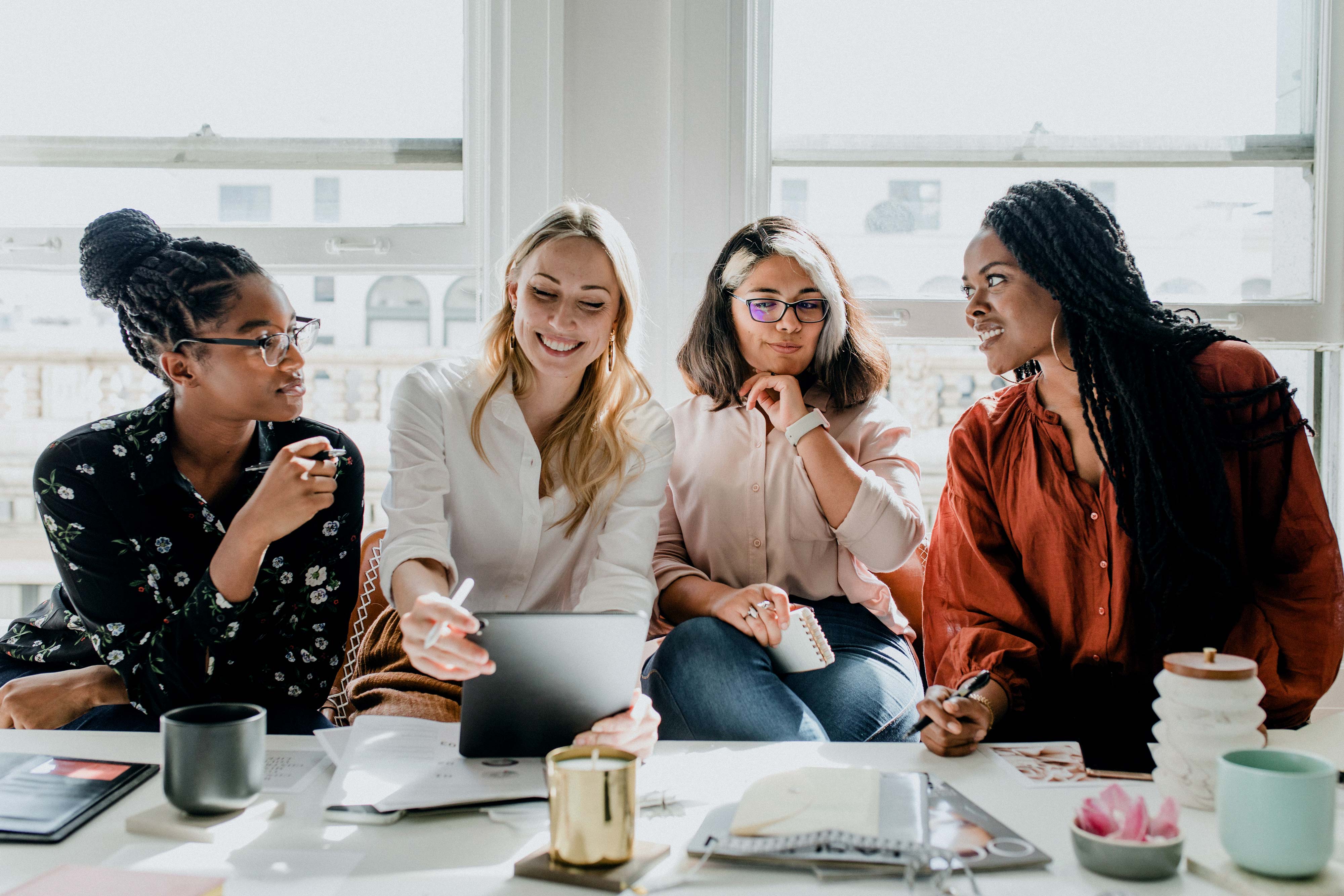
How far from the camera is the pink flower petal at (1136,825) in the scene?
2.78 feet

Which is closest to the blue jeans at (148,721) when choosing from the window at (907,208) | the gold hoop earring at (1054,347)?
the gold hoop earring at (1054,347)

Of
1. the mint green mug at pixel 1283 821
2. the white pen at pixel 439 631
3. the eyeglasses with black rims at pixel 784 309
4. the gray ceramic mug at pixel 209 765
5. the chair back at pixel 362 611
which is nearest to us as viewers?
the mint green mug at pixel 1283 821

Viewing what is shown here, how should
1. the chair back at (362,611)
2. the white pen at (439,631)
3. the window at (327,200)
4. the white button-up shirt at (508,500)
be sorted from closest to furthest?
1. the white pen at (439,631)
2. the white button-up shirt at (508,500)
3. the chair back at (362,611)
4. the window at (327,200)

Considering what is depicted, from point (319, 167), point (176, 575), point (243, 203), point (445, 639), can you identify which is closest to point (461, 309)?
point (319, 167)

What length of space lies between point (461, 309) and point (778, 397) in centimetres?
95

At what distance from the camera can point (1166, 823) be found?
2.81ft

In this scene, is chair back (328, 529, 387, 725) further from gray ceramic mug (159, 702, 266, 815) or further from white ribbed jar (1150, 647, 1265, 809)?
white ribbed jar (1150, 647, 1265, 809)

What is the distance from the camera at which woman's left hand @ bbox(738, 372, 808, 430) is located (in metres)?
1.84

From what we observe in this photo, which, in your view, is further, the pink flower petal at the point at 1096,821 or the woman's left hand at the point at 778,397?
the woman's left hand at the point at 778,397

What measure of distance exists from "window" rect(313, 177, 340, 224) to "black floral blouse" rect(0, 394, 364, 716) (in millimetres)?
833

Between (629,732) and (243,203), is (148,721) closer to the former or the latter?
(629,732)

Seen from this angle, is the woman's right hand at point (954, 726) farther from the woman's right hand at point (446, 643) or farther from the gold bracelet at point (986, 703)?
the woman's right hand at point (446, 643)

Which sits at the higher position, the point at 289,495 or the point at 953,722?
the point at 289,495

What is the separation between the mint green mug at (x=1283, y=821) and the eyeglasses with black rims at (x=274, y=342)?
1.46 m
